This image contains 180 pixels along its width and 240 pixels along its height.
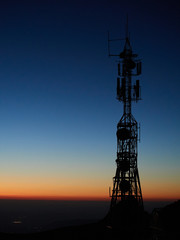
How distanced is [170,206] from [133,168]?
1085 cm

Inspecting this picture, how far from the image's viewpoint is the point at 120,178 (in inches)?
1666

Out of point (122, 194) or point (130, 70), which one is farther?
point (130, 70)

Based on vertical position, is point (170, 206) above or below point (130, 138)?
below

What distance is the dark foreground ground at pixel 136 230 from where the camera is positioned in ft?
88.5

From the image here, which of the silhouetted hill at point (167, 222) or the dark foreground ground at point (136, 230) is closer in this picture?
the silhouetted hill at point (167, 222)

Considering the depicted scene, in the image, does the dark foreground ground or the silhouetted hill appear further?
the dark foreground ground

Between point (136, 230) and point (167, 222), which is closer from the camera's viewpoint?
point (167, 222)

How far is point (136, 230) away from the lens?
3691 cm

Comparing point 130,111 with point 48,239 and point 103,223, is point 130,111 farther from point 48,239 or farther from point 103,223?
point 48,239

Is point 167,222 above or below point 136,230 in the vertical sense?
above

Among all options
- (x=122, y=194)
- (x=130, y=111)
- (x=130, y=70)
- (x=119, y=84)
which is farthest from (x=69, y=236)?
(x=130, y=70)

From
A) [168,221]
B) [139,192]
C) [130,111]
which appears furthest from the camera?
[130,111]

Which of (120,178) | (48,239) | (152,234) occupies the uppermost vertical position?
(120,178)

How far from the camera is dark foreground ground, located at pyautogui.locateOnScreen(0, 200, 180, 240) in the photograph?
1061 inches
